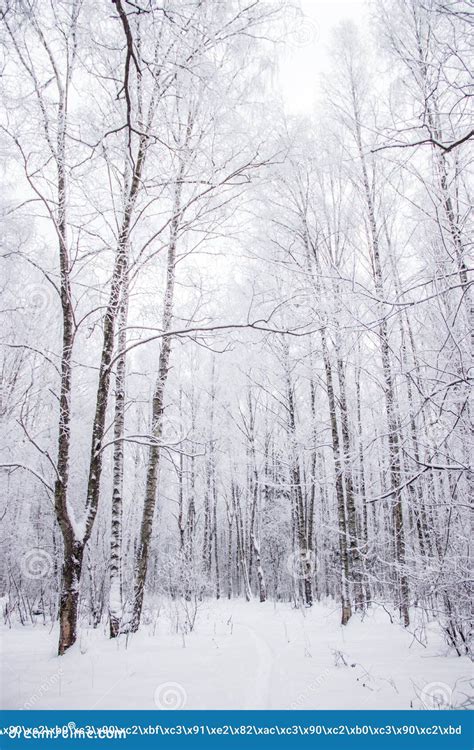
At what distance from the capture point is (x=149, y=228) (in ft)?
17.9

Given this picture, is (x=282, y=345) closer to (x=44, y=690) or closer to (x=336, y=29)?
(x=336, y=29)

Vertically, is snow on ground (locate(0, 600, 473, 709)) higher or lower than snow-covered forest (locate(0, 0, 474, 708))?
lower

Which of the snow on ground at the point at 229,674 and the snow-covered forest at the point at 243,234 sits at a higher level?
the snow-covered forest at the point at 243,234

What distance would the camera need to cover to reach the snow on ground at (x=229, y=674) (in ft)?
9.71

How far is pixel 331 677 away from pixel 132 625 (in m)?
3.41
